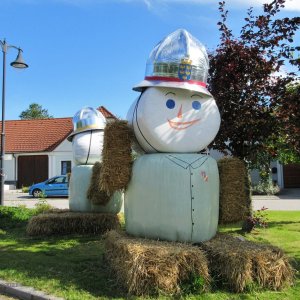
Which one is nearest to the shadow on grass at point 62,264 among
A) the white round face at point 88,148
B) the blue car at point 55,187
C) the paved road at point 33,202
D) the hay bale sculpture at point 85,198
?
the hay bale sculpture at point 85,198

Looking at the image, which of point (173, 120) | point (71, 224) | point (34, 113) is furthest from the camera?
point (34, 113)

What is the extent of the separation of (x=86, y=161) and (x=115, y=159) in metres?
4.16

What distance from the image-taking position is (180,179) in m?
5.47

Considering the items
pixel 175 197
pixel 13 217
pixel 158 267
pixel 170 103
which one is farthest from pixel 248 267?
pixel 13 217

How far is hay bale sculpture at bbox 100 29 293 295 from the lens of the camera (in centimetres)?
518

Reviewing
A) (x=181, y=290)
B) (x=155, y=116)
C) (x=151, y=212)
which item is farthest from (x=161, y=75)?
(x=181, y=290)

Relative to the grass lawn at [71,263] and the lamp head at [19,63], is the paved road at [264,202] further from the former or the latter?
the grass lawn at [71,263]

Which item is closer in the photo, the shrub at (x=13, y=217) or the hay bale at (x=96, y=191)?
the hay bale at (x=96, y=191)

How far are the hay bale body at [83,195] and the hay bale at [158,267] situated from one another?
14.9 feet

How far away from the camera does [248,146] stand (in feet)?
28.6

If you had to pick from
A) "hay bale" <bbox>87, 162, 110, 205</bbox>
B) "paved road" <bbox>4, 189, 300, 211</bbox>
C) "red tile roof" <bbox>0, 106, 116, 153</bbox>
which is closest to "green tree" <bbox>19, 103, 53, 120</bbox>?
"red tile roof" <bbox>0, 106, 116, 153</bbox>

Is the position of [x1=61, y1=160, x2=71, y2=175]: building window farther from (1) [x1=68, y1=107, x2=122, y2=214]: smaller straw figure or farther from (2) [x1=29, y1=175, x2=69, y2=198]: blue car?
(1) [x1=68, y1=107, x2=122, y2=214]: smaller straw figure

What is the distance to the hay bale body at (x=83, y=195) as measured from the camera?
9.59 metres

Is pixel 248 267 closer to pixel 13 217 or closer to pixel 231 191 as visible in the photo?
pixel 231 191
